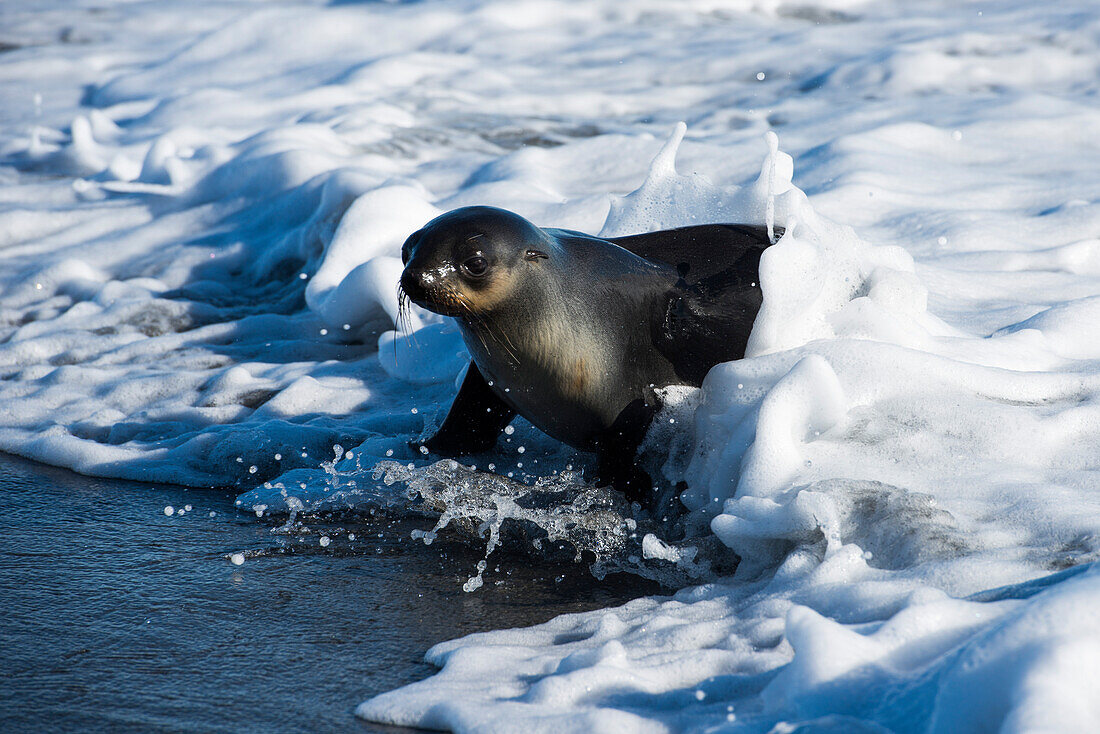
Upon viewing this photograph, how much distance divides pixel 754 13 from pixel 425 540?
10863mm

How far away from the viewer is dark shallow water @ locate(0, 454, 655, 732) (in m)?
2.40

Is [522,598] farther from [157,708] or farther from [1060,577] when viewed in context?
[1060,577]

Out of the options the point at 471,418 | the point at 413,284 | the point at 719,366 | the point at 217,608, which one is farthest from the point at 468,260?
the point at 217,608

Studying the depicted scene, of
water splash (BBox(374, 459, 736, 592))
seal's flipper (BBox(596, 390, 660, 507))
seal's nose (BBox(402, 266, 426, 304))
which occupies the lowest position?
water splash (BBox(374, 459, 736, 592))

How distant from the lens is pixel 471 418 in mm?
4156

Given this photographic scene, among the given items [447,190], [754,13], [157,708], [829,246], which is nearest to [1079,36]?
[754,13]

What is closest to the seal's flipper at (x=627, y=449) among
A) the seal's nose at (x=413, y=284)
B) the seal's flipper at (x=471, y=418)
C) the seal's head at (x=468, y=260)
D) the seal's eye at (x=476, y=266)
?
the seal's flipper at (x=471, y=418)

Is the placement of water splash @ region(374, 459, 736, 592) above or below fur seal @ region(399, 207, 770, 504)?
below

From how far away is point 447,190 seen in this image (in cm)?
754

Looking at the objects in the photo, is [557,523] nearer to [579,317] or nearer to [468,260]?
[579,317]

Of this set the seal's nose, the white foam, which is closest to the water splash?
the white foam

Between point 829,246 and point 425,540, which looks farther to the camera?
point 829,246

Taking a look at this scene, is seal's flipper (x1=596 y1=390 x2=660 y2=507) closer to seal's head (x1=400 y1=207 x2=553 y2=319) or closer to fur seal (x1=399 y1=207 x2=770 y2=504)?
fur seal (x1=399 y1=207 x2=770 y2=504)

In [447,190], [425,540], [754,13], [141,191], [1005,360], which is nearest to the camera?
[425,540]
